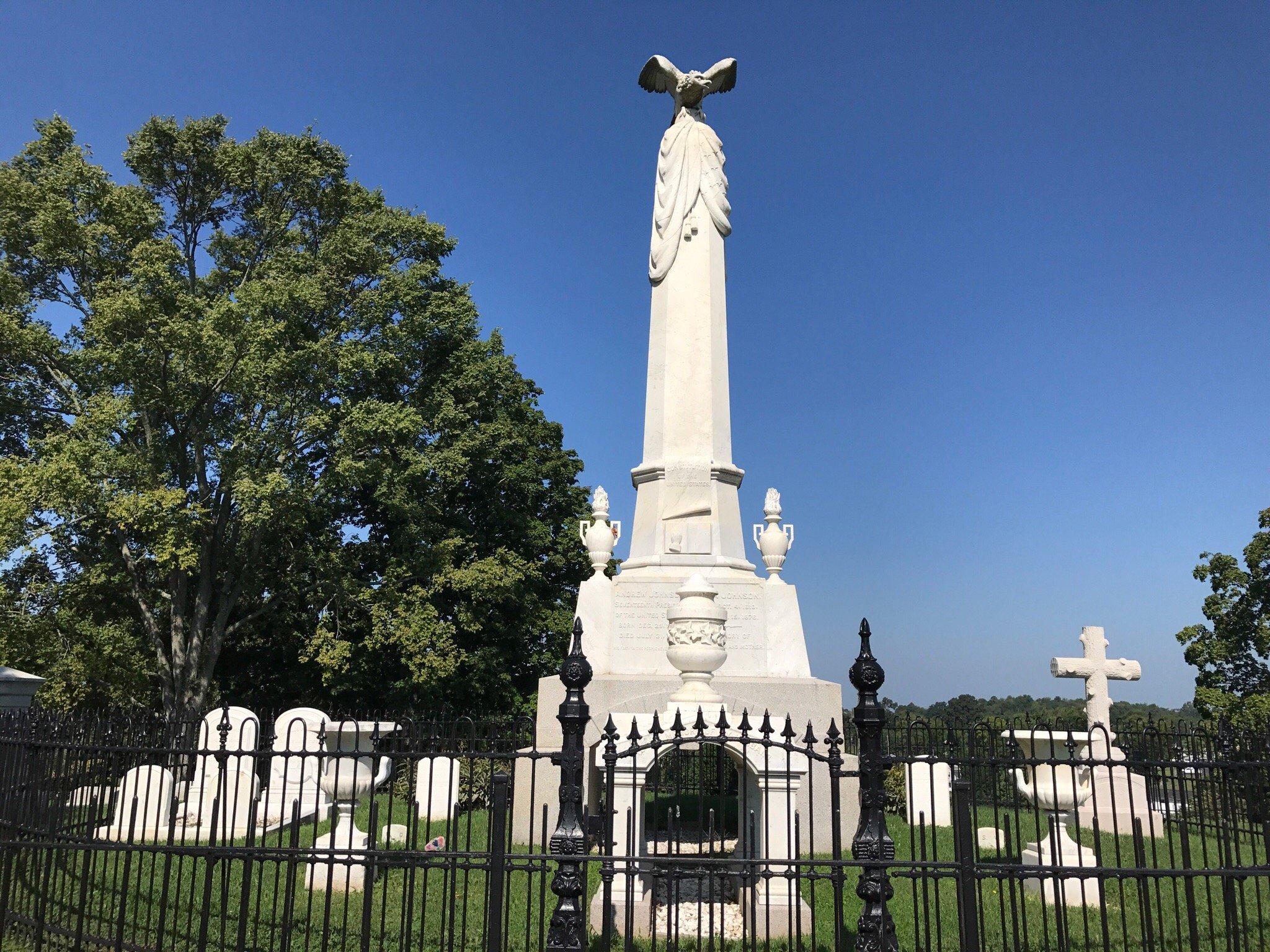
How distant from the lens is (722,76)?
557 inches

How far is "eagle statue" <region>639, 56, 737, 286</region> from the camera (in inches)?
521

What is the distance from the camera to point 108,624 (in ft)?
64.7

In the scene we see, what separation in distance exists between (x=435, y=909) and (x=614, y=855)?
251 centimetres

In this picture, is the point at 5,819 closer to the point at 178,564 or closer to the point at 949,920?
the point at 949,920

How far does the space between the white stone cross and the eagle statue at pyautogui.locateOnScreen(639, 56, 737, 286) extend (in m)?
8.40

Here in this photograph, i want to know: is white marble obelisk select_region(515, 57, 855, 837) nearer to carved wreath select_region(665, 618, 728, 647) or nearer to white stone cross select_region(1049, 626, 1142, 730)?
carved wreath select_region(665, 618, 728, 647)

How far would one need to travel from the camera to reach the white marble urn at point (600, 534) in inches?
478

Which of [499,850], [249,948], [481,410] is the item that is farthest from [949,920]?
[481,410]

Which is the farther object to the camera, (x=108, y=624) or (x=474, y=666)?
(x=474, y=666)

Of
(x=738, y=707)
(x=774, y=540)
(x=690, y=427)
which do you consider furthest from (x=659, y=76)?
(x=738, y=707)

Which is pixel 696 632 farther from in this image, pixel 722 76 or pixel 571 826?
pixel 722 76

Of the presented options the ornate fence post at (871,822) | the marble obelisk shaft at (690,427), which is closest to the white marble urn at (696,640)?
the ornate fence post at (871,822)

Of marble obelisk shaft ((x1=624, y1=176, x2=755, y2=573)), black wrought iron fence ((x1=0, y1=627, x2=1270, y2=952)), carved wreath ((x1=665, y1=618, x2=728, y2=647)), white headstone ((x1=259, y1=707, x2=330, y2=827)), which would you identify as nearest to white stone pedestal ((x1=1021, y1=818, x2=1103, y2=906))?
black wrought iron fence ((x1=0, y1=627, x2=1270, y2=952))

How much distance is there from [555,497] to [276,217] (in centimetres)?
1006
